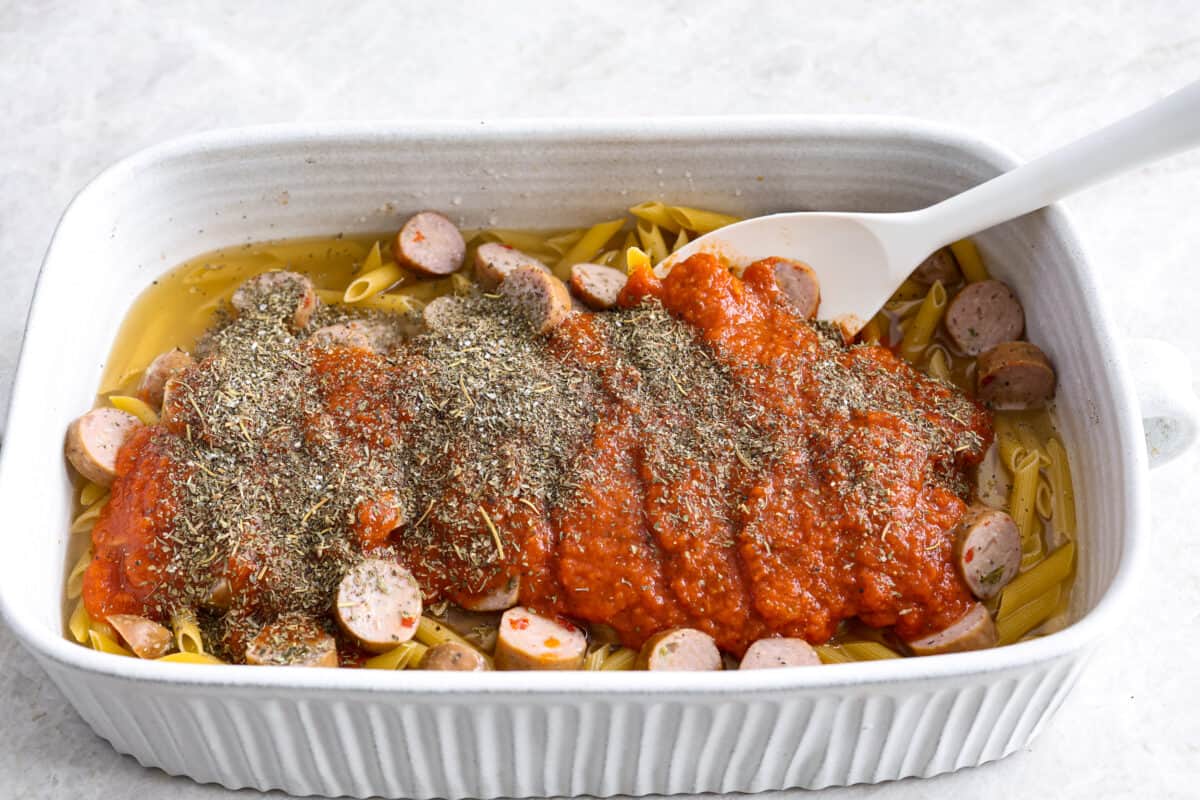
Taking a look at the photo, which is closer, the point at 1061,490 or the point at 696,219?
the point at 1061,490

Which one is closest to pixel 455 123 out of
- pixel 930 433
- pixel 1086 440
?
pixel 930 433

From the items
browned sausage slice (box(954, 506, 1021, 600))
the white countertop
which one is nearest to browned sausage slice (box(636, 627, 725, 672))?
browned sausage slice (box(954, 506, 1021, 600))

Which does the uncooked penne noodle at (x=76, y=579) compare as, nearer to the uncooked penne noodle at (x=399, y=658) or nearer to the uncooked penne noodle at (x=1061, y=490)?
the uncooked penne noodle at (x=399, y=658)

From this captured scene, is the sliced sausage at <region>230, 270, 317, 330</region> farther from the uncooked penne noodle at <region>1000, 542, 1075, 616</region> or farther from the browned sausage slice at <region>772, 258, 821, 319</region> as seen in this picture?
the uncooked penne noodle at <region>1000, 542, 1075, 616</region>

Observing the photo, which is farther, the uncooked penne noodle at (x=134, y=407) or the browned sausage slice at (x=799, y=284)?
the browned sausage slice at (x=799, y=284)

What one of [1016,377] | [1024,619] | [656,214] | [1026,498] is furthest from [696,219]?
[1024,619]

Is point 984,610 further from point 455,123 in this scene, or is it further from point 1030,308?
point 455,123

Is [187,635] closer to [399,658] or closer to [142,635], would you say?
[142,635]

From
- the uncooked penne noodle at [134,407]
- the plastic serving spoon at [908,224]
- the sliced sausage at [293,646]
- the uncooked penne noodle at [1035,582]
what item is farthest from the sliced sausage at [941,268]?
the uncooked penne noodle at [134,407]
